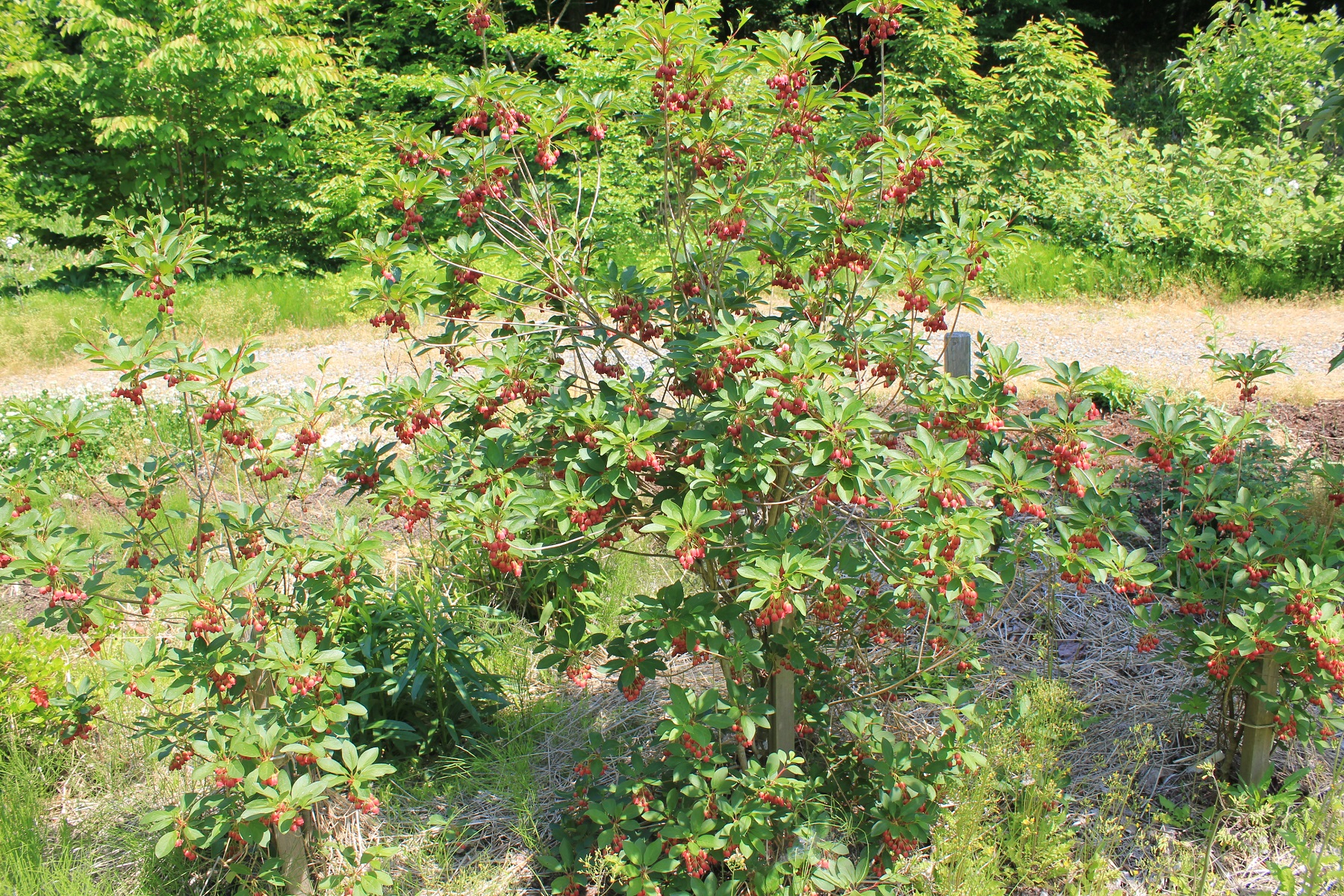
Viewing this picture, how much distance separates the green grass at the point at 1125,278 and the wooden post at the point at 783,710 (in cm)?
602

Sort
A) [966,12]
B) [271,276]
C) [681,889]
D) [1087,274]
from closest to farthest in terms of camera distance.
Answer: [681,889] → [1087,274] → [271,276] → [966,12]

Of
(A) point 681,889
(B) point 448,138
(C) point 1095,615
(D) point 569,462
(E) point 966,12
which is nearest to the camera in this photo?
(D) point 569,462

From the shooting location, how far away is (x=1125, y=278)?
806 centimetres

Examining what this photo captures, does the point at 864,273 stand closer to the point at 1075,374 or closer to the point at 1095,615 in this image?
the point at 1075,374

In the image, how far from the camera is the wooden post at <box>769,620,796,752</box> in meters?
2.19

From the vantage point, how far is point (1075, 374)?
6.25ft

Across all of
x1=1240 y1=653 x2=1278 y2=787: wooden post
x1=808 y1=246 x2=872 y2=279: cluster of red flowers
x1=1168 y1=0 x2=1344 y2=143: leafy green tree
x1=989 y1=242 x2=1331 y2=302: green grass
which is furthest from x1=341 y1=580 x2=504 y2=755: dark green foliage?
x1=1168 y1=0 x2=1344 y2=143: leafy green tree

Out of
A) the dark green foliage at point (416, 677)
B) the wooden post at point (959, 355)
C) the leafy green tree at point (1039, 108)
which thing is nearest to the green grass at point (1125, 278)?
the leafy green tree at point (1039, 108)

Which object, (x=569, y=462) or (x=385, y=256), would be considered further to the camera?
(x=385, y=256)

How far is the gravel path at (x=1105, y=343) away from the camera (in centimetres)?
587

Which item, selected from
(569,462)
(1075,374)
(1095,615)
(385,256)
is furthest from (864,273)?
(1095,615)

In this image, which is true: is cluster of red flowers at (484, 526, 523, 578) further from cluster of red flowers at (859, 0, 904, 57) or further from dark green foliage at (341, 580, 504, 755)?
cluster of red flowers at (859, 0, 904, 57)

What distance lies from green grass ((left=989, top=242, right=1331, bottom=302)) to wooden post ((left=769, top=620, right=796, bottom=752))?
602cm

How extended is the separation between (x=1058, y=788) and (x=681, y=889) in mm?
1012
